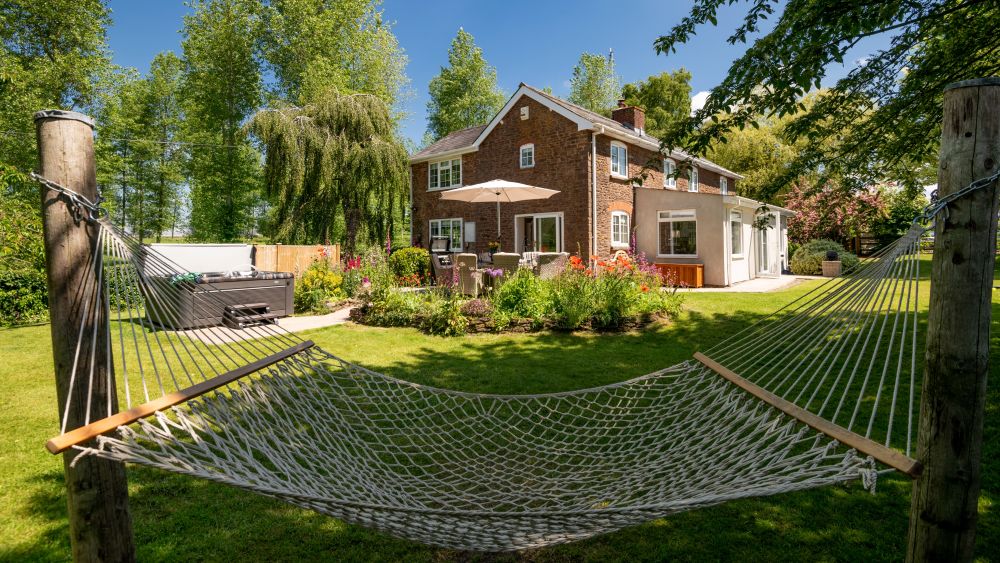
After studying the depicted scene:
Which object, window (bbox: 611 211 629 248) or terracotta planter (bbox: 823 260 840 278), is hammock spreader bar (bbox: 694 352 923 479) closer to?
window (bbox: 611 211 629 248)

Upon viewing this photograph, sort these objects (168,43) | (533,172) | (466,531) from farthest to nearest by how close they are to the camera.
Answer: (168,43) → (533,172) → (466,531)

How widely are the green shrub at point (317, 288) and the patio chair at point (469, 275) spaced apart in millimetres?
2510

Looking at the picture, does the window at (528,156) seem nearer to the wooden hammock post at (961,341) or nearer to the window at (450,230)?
the window at (450,230)

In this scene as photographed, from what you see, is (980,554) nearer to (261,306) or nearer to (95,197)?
(95,197)

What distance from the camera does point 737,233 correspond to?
13250 mm

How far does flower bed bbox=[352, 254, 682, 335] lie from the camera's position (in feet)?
22.2

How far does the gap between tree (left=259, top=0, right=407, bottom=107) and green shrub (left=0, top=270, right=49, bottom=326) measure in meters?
14.5

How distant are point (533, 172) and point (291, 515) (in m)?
12.7

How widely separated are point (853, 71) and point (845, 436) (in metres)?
4.32

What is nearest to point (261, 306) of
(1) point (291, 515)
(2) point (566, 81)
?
(1) point (291, 515)

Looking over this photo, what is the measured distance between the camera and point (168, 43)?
2236cm

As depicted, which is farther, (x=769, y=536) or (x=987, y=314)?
(x=769, y=536)

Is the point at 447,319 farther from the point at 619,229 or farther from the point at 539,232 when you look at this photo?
the point at 619,229

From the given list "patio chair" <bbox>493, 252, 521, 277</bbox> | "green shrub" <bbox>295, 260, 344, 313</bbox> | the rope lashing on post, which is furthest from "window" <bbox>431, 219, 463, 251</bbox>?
the rope lashing on post
